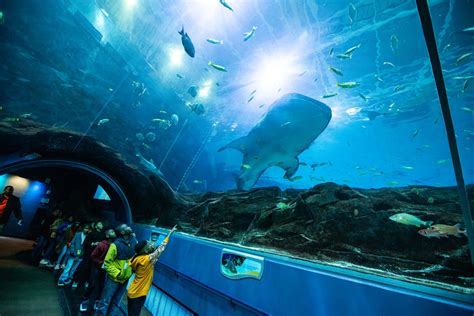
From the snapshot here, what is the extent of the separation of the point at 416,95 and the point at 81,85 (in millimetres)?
28032

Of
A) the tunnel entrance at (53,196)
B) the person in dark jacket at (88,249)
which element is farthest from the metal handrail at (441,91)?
the tunnel entrance at (53,196)

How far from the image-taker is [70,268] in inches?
232

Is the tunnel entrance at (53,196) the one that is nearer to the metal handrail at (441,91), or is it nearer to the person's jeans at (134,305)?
the person's jeans at (134,305)

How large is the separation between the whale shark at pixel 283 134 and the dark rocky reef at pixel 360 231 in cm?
508

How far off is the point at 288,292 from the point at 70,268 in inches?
253

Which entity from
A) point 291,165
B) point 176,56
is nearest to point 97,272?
point 291,165

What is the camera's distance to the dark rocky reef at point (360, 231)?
2.65 m

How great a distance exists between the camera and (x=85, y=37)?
18516mm

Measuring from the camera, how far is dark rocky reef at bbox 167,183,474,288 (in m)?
2.65

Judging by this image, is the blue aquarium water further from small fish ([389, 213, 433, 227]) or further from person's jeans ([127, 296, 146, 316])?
person's jeans ([127, 296, 146, 316])

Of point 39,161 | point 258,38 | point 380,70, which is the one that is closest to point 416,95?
point 380,70

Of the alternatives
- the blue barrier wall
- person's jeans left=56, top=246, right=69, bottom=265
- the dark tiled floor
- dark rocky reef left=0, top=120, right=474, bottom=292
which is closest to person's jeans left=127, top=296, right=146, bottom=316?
the blue barrier wall

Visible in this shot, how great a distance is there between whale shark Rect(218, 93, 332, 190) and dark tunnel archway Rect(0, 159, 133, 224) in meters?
5.26

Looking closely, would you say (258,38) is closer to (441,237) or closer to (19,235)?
(441,237)
